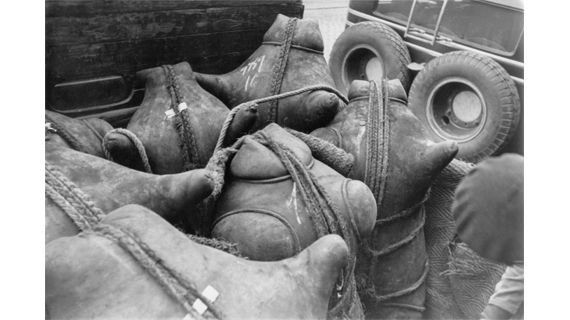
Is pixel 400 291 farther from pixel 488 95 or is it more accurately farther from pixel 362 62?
pixel 362 62

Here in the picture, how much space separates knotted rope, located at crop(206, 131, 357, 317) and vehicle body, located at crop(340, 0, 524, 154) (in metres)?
1.12

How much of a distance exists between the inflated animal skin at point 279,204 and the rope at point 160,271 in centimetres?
28

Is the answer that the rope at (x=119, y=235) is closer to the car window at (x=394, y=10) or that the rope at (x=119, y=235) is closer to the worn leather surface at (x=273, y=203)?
the worn leather surface at (x=273, y=203)

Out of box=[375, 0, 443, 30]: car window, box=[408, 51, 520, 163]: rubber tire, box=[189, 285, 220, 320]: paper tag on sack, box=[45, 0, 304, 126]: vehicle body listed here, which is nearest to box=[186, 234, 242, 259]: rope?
box=[189, 285, 220, 320]: paper tag on sack

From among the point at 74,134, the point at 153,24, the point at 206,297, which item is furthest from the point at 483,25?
the point at 206,297

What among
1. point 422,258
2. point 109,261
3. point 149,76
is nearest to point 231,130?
point 149,76

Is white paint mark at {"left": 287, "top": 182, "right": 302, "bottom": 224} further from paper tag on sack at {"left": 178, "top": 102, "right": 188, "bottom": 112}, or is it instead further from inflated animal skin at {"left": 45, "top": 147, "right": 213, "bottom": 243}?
paper tag on sack at {"left": 178, "top": 102, "right": 188, "bottom": 112}

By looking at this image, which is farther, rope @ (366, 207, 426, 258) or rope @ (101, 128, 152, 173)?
rope @ (366, 207, 426, 258)

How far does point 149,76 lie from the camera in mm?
1592

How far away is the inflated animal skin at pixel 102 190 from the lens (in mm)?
1008

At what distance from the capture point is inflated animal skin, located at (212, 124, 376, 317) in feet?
3.69

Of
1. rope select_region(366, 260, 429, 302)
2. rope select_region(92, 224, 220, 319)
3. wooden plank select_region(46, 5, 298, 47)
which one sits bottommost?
rope select_region(366, 260, 429, 302)

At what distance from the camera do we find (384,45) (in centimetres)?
261

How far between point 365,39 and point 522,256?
190 centimetres
